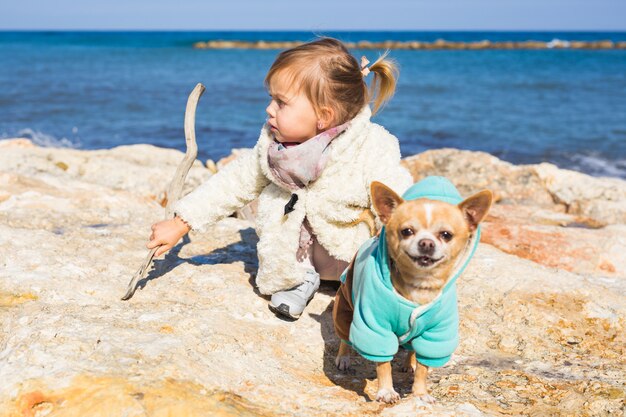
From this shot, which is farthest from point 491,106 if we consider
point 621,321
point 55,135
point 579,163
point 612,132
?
point 621,321

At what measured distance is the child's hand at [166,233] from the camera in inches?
129

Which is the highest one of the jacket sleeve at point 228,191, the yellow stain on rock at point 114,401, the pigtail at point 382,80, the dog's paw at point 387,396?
the pigtail at point 382,80

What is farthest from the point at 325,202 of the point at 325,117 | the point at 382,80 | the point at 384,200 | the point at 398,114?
the point at 398,114

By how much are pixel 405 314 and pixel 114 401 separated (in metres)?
1.08

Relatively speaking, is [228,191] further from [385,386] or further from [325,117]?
[385,386]

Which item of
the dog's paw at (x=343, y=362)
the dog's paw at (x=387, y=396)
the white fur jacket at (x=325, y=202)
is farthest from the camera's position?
the white fur jacket at (x=325, y=202)

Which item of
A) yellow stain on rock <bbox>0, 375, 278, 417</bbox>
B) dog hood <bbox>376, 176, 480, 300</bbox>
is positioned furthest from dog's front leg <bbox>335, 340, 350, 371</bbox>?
yellow stain on rock <bbox>0, 375, 278, 417</bbox>

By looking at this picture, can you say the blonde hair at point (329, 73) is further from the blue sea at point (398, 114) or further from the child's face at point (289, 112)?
the blue sea at point (398, 114)

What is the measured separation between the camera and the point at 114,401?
209 cm

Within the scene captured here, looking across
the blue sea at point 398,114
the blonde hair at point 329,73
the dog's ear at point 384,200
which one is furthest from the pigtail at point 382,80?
the blue sea at point 398,114

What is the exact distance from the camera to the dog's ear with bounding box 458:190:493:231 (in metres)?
2.24

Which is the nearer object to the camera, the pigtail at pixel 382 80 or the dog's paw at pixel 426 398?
the dog's paw at pixel 426 398

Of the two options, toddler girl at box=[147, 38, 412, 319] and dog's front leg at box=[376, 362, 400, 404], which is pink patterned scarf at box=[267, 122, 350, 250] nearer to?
toddler girl at box=[147, 38, 412, 319]

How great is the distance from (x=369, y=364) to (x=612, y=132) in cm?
1344
